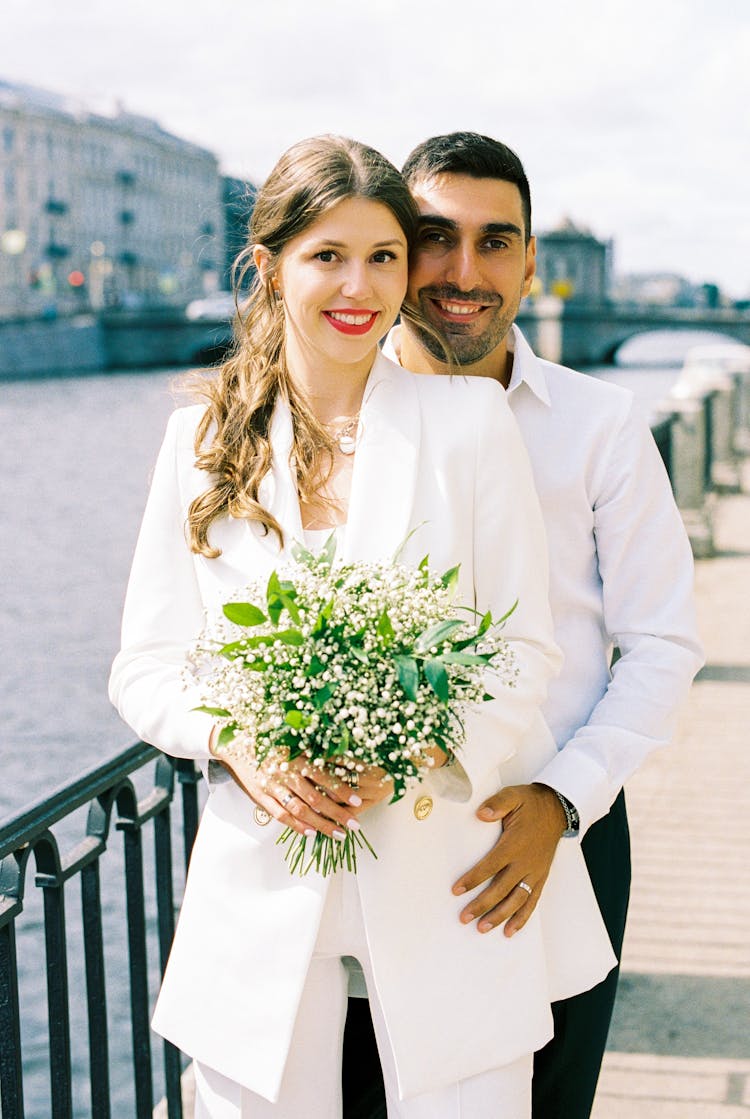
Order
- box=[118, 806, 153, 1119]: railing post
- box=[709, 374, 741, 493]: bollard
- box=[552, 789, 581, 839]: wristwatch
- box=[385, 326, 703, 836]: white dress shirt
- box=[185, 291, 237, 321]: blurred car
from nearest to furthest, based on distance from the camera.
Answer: box=[552, 789, 581, 839]: wristwatch → box=[385, 326, 703, 836]: white dress shirt → box=[118, 806, 153, 1119]: railing post → box=[709, 374, 741, 493]: bollard → box=[185, 291, 237, 321]: blurred car

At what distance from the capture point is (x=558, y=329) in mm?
55188

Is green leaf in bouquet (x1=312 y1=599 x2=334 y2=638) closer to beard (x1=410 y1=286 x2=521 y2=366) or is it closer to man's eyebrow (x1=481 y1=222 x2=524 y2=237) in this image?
beard (x1=410 y1=286 x2=521 y2=366)

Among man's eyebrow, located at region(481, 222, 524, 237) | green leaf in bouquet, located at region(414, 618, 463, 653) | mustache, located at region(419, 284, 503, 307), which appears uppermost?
man's eyebrow, located at region(481, 222, 524, 237)

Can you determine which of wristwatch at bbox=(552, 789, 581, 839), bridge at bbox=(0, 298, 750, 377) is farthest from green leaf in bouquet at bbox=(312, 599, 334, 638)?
bridge at bbox=(0, 298, 750, 377)

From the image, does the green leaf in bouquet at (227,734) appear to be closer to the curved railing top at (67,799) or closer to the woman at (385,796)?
the woman at (385,796)

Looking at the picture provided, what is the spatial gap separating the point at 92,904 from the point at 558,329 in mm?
54063

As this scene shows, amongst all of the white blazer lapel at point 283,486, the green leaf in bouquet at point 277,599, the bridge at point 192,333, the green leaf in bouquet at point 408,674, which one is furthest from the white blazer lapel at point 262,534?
A: the bridge at point 192,333

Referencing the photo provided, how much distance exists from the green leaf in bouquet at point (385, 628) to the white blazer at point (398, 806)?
23cm

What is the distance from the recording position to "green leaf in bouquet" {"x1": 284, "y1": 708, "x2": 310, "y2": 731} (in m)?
1.56

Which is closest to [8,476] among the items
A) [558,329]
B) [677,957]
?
[677,957]

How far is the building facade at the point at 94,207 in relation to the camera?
75.5 m

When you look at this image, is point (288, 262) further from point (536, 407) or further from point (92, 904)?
point (92, 904)

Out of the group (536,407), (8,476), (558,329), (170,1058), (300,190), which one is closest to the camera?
(300,190)

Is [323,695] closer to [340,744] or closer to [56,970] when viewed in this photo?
[340,744]
